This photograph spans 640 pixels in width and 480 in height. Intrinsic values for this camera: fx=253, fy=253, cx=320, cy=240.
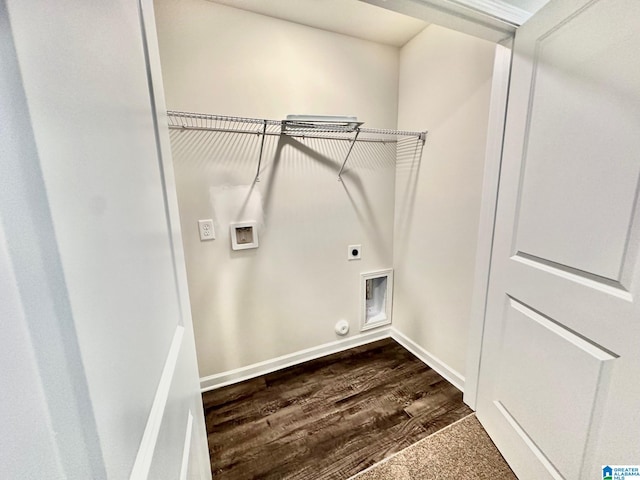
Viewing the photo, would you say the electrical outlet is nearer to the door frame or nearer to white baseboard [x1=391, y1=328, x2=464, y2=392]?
the door frame

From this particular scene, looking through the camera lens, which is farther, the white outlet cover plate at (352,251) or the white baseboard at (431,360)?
the white outlet cover plate at (352,251)

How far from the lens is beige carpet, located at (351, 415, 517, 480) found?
118 centimetres

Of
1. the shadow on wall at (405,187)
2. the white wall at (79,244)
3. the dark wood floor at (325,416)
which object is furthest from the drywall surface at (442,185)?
the white wall at (79,244)

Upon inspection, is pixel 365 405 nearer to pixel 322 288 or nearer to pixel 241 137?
pixel 322 288

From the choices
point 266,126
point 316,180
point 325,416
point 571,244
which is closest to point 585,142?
point 571,244

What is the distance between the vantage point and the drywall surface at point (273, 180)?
1471mm

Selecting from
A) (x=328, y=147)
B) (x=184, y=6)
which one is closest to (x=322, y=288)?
(x=328, y=147)

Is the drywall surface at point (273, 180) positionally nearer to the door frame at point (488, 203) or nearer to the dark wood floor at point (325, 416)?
the dark wood floor at point (325, 416)

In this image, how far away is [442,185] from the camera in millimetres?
1695

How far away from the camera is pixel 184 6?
137 cm

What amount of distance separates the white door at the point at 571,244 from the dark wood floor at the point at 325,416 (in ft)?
1.57

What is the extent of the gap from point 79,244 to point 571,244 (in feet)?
4.22

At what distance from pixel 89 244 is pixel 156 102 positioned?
1.71ft

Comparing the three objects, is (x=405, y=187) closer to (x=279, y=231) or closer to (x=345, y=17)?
(x=279, y=231)
